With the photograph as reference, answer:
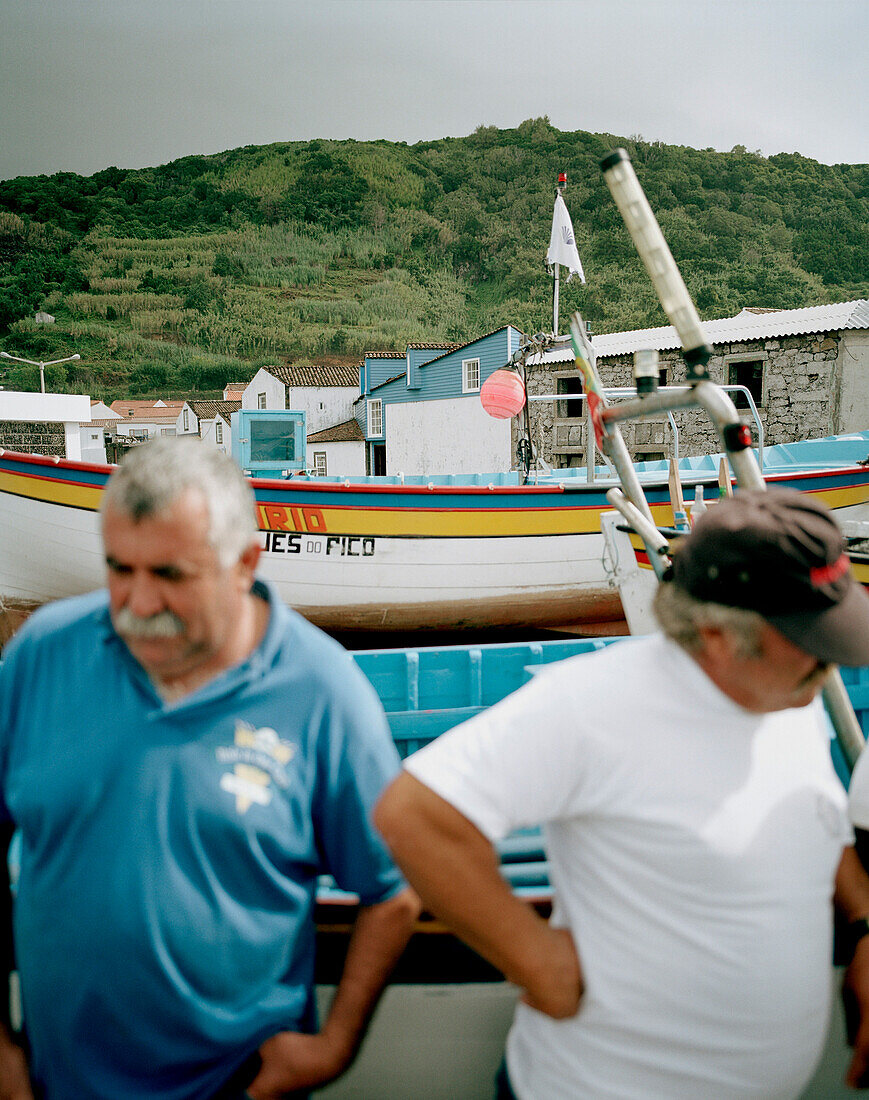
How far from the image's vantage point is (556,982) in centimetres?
106

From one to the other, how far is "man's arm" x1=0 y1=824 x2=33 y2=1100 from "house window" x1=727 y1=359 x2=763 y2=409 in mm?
15741

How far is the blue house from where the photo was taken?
77.0 ft

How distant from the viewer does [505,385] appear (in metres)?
8.95

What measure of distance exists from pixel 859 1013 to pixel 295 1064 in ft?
3.09

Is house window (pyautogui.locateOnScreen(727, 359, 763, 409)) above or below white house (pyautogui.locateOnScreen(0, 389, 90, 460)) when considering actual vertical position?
above

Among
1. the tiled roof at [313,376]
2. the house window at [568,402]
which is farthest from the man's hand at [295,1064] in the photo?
the tiled roof at [313,376]

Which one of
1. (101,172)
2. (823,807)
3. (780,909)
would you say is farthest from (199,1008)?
(101,172)

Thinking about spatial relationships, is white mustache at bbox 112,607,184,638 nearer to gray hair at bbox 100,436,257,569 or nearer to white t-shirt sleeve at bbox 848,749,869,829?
gray hair at bbox 100,436,257,569

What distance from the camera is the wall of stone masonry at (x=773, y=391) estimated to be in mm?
→ 14539

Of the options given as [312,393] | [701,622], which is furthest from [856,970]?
[312,393]

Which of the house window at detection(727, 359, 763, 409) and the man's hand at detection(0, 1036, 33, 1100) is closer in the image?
the man's hand at detection(0, 1036, 33, 1100)

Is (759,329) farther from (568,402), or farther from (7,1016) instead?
(7,1016)

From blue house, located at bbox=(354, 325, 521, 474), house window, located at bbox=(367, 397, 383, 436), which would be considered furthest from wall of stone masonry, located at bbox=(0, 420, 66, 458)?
house window, located at bbox=(367, 397, 383, 436)

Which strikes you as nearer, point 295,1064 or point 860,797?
point 295,1064
